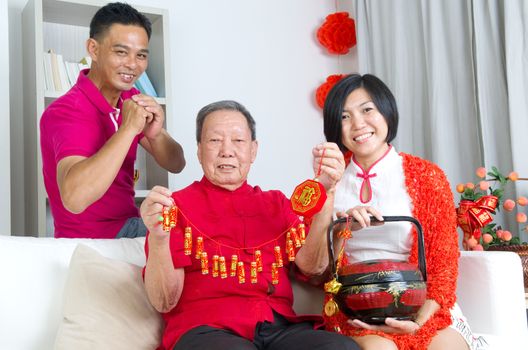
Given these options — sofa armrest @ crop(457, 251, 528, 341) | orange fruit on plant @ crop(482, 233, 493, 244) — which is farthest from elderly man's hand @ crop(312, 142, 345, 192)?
orange fruit on plant @ crop(482, 233, 493, 244)

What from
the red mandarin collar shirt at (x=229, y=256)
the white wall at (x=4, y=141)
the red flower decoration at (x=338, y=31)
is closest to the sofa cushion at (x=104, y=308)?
the red mandarin collar shirt at (x=229, y=256)

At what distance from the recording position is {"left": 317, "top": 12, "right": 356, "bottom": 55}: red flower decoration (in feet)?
12.8

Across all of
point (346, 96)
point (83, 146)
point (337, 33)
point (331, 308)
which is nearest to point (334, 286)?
point (331, 308)

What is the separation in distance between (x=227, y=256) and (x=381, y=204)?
0.45 metres

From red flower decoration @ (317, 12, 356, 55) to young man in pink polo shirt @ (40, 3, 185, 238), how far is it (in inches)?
74.1

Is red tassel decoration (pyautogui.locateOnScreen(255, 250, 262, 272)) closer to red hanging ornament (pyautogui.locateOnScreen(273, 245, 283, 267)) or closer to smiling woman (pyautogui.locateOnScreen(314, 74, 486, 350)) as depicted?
red hanging ornament (pyautogui.locateOnScreen(273, 245, 283, 267))

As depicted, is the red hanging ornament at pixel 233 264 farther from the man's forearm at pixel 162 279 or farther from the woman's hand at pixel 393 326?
the woman's hand at pixel 393 326

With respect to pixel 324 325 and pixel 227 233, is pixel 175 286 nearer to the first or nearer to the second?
pixel 227 233

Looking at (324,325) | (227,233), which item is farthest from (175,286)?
(324,325)

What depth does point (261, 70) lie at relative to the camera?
3.80 metres

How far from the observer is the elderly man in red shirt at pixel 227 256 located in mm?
1473

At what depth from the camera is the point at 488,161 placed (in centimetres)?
285

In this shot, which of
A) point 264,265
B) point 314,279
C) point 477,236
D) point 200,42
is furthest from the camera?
point 200,42

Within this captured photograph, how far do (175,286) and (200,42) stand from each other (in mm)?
2282
